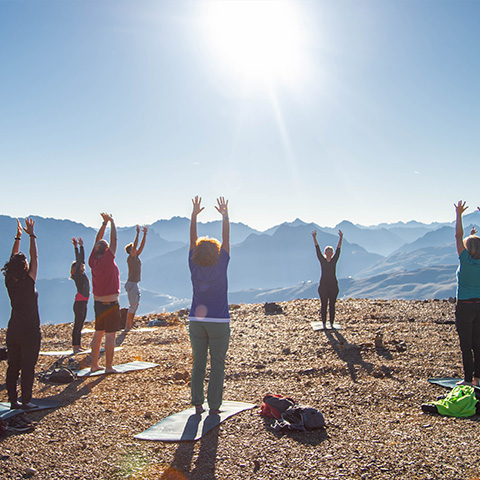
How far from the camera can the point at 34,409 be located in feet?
22.6

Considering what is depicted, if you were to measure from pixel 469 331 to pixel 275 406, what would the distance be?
4244 mm

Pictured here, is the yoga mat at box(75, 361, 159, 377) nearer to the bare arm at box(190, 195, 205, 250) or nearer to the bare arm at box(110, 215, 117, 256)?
the bare arm at box(110, 215, 117, 256)

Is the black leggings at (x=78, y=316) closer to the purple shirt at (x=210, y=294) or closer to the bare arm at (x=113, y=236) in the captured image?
the bare arm at (x=113, y=236)

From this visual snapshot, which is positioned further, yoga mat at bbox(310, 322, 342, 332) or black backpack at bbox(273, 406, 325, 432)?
Result: yoga mat at bbox(310, 322, 342, 332)

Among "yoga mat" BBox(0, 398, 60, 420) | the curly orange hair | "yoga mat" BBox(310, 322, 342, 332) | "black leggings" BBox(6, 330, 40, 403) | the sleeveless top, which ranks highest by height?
the curly orange hair

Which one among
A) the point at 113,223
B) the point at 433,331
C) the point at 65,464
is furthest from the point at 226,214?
the point at 433,331

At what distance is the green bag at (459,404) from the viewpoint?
258 inches

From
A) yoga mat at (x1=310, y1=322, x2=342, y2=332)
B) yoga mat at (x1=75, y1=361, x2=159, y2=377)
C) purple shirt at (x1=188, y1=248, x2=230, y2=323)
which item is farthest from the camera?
yoga mat at (x1=310, y1=322, x2=342, y2=332)

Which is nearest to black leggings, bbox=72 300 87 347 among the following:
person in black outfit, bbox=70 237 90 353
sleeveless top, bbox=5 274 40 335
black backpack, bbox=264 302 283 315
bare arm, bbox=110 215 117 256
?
person in black outfit, bbox=70 237 90 353

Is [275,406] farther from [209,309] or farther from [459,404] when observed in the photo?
[459,404]

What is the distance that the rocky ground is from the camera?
491 cm

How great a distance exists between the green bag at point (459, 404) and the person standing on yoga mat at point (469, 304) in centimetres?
118

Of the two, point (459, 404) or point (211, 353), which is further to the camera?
point (459, 404)

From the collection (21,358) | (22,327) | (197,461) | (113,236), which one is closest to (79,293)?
(113,236)
